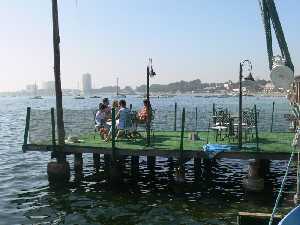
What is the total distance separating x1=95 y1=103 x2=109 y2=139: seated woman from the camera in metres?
20.4

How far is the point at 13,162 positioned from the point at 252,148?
1479cm

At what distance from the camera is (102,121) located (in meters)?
20.5

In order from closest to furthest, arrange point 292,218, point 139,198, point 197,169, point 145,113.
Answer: point 292,218 < point 139,198 < point 145,113 < point 197,169

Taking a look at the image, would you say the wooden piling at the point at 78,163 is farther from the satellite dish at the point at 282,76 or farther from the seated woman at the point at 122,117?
the satellite dish at the point at 282,76

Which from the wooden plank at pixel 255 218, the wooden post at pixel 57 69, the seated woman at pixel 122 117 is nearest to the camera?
the wooden plank at pixel 255 218

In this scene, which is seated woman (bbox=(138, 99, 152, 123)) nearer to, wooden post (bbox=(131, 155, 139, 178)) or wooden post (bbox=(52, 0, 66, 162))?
wooden post (bbox=(131, 155, 139, 178))

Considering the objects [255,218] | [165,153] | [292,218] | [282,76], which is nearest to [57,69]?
[165,153]

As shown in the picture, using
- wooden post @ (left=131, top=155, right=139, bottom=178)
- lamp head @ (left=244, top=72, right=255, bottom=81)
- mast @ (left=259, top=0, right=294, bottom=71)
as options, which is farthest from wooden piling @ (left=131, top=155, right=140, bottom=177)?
mast @ (left=259, top=0, right=294, bottom=71)

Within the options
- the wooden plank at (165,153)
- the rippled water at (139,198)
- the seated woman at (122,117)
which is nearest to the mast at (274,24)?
the wooden plank at (165,153)

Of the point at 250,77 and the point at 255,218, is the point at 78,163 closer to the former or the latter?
the point at 250,77

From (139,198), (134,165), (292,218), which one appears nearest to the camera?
(292,218)

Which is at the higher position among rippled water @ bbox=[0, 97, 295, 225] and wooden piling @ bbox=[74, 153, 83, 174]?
wooden piling @ bbox=[74, 153, 83, 174]

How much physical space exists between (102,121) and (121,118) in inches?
58.5

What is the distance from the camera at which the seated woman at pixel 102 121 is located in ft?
66.8
